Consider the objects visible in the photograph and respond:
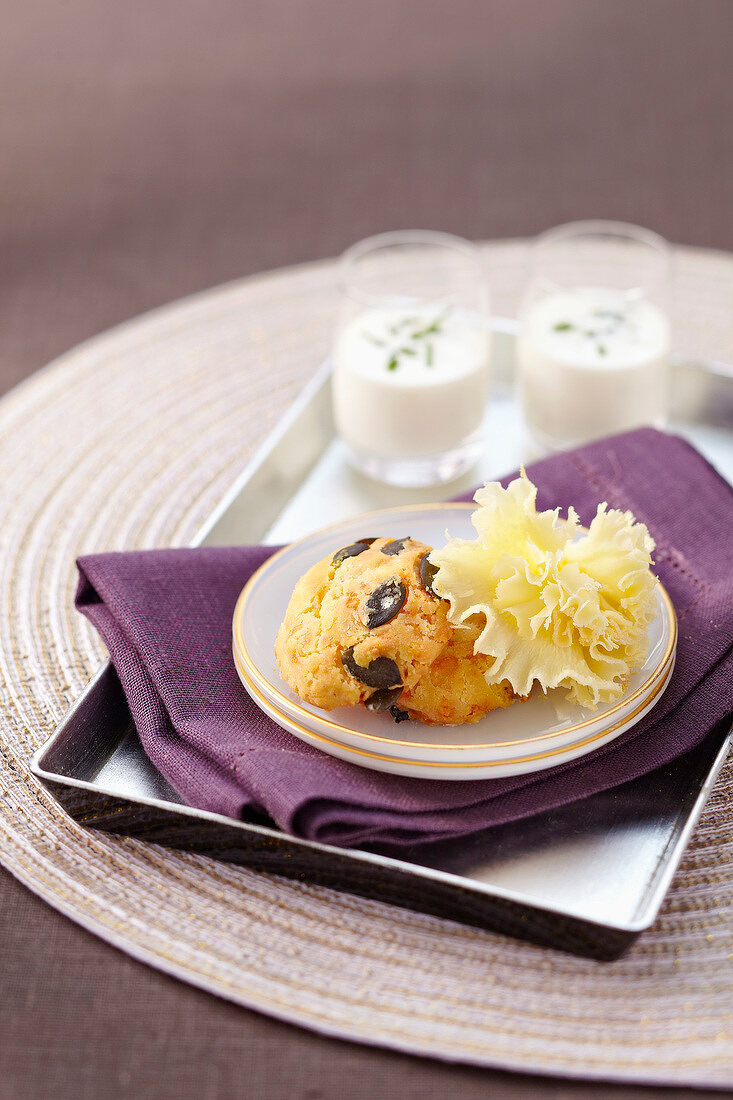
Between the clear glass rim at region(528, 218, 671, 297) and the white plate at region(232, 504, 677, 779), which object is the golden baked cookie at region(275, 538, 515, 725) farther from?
the clear glass rim at region(528, 218, 671, 297)

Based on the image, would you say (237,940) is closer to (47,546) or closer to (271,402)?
(47,546)

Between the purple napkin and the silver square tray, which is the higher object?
the purple napkin

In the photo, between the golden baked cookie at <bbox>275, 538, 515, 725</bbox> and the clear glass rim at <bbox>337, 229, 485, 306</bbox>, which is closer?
the golden baked cookie at <bbox>275, 538, 515, 725</bbox>

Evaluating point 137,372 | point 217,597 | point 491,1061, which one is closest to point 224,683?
point 217,597

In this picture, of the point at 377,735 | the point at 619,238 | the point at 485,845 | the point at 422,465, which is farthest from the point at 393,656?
the point at 619,238

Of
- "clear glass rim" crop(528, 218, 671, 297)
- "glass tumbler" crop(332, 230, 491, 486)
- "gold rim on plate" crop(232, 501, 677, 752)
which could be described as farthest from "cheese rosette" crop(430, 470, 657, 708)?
"clear glass rim" crop(528, 218, 671, 297)

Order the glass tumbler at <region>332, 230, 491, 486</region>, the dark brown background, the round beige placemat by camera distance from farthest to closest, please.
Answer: the dark brown background
the glass tumbler at <region>332, 230, 491, 486</region>
the round beige placemat
